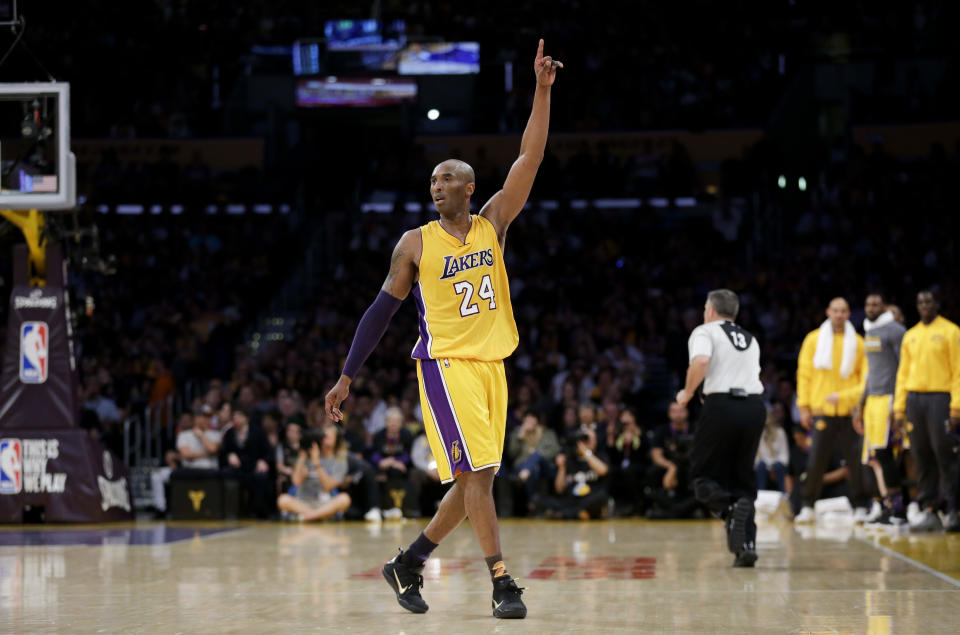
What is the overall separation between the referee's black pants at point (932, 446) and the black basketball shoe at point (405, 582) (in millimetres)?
6886

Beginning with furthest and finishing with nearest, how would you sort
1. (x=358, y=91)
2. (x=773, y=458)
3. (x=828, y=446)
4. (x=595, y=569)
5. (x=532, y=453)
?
1. (x=358, y=91)
2. (x=532, y=453)
3. (x=773, y=458)
4. (x=828, y=446)
5. (x=595, y=569)

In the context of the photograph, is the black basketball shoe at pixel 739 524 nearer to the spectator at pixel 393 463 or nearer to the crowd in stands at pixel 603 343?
the crowd in stands at pixel 603 343

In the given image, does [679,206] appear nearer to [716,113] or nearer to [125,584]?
[716,113]

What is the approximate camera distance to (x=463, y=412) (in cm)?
621

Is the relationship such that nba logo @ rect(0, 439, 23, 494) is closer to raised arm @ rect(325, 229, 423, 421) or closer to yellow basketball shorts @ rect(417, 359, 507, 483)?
raised arm @ rect(325, 229, 423, 421)

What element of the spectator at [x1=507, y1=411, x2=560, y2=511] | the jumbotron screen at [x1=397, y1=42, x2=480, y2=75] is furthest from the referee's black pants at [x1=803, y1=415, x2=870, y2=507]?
the jumbotron screen at [x1=397, y1=42, x2=480, y2=75]

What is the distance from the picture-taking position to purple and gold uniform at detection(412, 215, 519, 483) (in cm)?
621

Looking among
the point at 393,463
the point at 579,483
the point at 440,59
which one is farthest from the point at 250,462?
the point at 440,59

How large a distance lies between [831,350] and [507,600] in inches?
289

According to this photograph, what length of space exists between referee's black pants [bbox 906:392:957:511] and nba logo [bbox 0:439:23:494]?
370 inches

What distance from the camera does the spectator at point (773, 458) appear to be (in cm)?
1502

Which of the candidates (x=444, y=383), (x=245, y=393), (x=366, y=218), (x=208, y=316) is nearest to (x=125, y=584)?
(x=444, y=383)

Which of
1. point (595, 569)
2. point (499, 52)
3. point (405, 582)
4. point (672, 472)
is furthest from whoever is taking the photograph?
point (499, 52)

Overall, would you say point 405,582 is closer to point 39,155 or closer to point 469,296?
point 469,296
